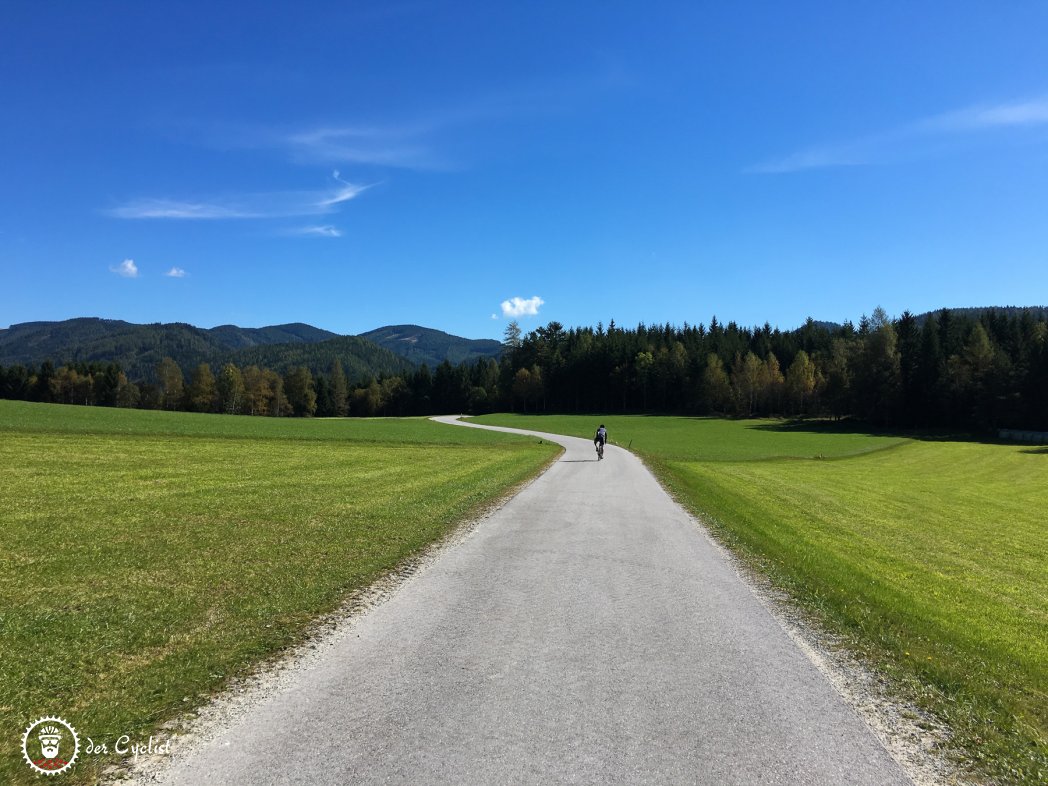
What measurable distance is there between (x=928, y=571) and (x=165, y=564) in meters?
15.8

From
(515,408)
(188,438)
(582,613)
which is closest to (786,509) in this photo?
(582,613)

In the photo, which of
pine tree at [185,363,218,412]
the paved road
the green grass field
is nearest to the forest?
pine tree at [185,363,218,412]

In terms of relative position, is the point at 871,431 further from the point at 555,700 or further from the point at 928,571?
the point at 555,700

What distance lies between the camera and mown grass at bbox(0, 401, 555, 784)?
5.54m

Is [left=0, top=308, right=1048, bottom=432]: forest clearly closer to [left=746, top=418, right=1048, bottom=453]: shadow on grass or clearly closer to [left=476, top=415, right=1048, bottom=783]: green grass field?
[left=746, top=418, right=1048, bottom=453]: shadow on grass

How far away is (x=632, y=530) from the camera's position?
14609mm

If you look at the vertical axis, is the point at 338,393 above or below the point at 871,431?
above

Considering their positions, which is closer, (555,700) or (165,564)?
(555,700)

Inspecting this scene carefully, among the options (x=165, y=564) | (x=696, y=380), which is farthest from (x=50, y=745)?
(x=696, y=380)

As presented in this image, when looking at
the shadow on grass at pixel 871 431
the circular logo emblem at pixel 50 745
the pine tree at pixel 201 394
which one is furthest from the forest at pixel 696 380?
the circular logo emblem at pixel 50 745

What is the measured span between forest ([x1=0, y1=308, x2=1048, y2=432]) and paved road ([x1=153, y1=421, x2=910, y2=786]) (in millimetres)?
97763

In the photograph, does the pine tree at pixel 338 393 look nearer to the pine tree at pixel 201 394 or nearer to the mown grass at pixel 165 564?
the pine tree at pixel 201 394

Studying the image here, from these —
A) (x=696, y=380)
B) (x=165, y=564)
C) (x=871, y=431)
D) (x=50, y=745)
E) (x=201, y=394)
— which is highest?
(x=696, y=380)

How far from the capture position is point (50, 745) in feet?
15.1
